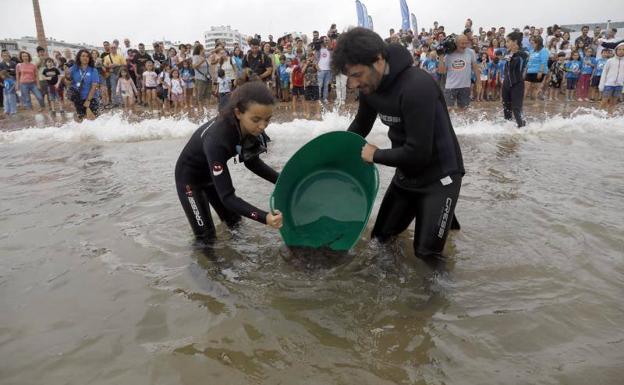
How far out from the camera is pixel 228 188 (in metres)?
2.94

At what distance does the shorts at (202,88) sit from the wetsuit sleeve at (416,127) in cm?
1159

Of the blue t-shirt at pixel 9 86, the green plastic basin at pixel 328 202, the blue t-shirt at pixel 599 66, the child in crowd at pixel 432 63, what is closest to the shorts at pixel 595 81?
the blue t-shirt at pixel 599 66

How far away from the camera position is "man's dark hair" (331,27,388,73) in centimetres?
246

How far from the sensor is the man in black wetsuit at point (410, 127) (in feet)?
8.23

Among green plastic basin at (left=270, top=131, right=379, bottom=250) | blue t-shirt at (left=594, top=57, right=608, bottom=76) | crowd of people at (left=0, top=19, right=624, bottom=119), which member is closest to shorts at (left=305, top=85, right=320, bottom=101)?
crowd of people at (left=0, top=19, right=624, bottom=119)

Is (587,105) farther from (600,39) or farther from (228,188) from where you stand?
(228,188)

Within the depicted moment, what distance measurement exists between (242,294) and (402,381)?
1.33 meters

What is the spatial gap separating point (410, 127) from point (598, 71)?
14340 millimetres

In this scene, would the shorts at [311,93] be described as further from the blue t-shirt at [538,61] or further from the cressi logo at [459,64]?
the blue t-shirt at [538,61]

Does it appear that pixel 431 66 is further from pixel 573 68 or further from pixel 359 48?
pixel 359 48

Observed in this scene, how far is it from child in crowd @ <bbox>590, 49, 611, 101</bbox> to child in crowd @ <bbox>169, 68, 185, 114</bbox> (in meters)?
13.0

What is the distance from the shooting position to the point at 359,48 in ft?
8.07

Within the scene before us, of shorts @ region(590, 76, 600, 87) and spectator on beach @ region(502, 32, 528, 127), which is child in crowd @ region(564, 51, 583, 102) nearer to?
shorts @ region(590, 76, 600, 87)

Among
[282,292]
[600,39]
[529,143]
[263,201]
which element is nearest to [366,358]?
[282,292]
